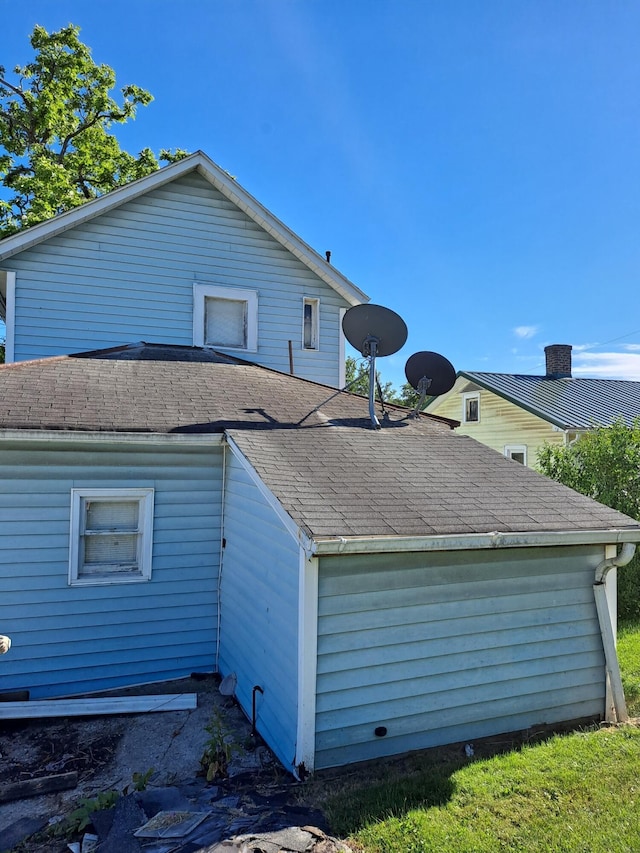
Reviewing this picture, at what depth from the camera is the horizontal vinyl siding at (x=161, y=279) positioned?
340 inches

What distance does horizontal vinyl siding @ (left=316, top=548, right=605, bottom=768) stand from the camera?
402 cm

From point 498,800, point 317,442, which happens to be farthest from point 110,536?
point 498,800

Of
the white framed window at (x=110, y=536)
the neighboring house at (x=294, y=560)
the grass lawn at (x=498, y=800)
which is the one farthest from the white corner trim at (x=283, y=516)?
the grass lawn at (x=498, y=800)

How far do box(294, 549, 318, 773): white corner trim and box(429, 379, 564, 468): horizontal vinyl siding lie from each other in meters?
13.6

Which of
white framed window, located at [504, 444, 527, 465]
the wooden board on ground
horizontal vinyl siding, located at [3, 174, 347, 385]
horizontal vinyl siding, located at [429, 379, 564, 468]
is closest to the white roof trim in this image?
horizontal vinyl siding, located at [3, 174, 347, 385]

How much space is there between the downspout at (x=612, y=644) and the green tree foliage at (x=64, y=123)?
1841cm

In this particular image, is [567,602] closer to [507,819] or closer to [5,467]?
[507,819]

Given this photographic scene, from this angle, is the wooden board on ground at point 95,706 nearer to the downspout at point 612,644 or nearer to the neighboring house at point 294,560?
the neighboring house at point 294,560

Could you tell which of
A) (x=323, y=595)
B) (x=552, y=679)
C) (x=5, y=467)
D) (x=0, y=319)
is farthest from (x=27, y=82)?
(x=552, y=679)

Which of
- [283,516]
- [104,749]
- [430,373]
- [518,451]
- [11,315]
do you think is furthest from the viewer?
[518,451]

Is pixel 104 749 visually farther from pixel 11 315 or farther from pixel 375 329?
pixel 11 315

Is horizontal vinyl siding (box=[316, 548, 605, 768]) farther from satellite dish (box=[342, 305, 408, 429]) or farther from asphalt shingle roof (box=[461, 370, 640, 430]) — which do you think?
asphalt shingle roof (box=[461, 370, 640, 430])

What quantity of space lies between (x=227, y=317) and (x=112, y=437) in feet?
16.1

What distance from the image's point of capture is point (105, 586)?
18.8ft
